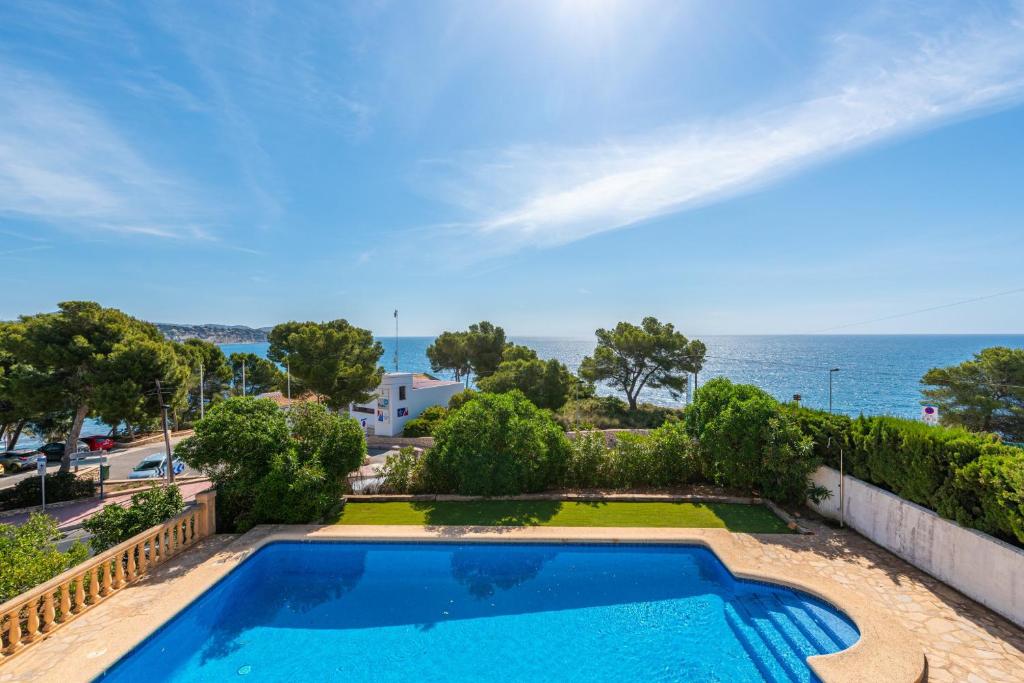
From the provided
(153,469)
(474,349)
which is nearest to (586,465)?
(153,469)

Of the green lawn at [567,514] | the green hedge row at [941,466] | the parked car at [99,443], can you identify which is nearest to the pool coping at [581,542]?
the green lawn at [567,514]

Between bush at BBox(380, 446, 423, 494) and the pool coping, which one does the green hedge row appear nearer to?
the pool coping

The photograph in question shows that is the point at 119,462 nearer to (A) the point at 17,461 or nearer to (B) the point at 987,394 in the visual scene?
(A) the point at 17,461

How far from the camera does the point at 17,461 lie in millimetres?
24828

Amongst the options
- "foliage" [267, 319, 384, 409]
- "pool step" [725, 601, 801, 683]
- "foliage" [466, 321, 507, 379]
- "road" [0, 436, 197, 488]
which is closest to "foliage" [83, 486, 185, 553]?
"pool step" [725, 601, 801, 683]

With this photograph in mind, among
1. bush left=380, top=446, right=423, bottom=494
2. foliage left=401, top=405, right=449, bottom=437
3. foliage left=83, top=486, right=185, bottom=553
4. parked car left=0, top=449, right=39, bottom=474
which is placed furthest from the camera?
foliage left=401, top=405, right=449, bottom=437

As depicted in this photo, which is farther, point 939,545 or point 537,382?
point 537,382

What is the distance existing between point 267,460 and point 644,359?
94.8 ft

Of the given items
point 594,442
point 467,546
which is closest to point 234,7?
point 467,546

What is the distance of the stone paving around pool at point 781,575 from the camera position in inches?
243

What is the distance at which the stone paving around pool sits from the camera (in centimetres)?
616

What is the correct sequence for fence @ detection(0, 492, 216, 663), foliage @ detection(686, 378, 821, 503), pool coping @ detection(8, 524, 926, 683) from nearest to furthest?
pool coping @ detection(8, 524, 926, 683) → fence @ detection(0, 492, 216, 663) → foliage @ detection(686, 378, 821, 503)

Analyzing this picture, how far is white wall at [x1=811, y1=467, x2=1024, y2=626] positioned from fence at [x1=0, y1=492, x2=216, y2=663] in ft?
47.7

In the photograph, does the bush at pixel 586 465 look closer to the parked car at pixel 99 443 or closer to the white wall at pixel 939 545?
the white wall at pixel 939 545
